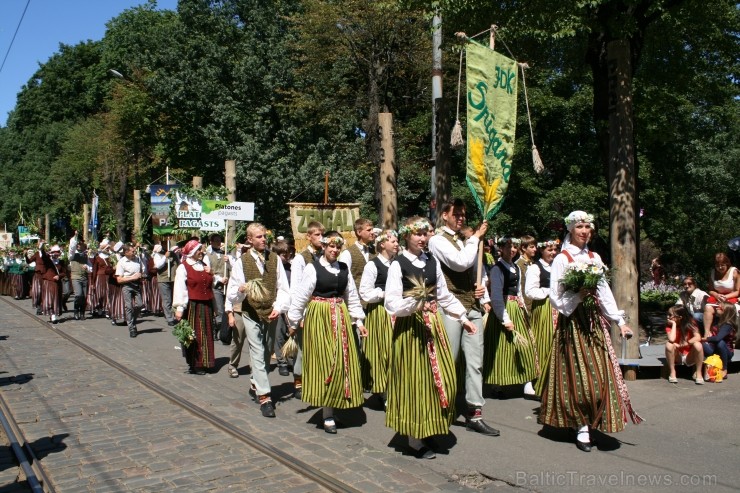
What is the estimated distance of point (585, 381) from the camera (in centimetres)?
576

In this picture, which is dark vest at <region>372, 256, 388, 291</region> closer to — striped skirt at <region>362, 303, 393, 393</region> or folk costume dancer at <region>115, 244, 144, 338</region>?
striped skirt at <region>362, 303, 393, 393</region>

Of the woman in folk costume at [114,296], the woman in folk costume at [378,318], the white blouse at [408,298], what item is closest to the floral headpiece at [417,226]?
the white blouse at [408,298]

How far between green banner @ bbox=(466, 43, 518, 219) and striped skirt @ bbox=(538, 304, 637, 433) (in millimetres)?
1960

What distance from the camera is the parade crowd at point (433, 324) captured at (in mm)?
5703

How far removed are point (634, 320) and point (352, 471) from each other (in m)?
5.34

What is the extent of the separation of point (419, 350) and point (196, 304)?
492 centimetres

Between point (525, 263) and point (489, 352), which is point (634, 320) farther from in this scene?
point (489, 352)

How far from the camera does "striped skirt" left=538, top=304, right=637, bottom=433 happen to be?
5.71 m

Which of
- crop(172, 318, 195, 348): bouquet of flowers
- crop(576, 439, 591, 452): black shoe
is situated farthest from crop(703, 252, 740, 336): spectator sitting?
crop(172, 318, 195, 348): bouquet of flowers

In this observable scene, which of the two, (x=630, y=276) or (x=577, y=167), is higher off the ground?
(x=577, y=167)

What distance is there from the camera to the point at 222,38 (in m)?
28.1

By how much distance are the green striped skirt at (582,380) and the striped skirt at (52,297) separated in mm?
13314

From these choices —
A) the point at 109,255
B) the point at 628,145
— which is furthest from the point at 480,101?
the point at 109,255

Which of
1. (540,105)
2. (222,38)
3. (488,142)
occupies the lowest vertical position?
(488,142)
